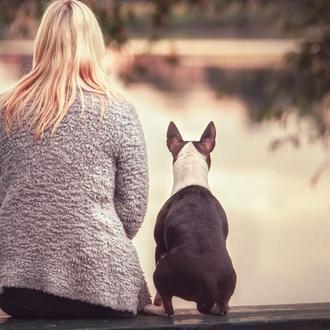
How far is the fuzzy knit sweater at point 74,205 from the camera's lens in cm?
484

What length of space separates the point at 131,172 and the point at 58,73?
0.38 m

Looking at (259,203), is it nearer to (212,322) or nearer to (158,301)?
(158,301)

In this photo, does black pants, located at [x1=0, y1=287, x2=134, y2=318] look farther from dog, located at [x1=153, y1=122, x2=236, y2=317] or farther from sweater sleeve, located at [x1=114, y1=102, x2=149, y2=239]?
sweater sleeve, located at [x1=114, y1=102, x2=149, y2=239]

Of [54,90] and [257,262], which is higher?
[54,90]

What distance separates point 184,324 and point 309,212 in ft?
28.0

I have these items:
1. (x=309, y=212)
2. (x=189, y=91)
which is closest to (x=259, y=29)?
(x=189, y=91)

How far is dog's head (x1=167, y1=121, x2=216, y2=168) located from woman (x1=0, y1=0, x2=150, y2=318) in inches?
12.8

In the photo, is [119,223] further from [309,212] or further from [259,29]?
[259,29]

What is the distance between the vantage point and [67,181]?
486 centimetres

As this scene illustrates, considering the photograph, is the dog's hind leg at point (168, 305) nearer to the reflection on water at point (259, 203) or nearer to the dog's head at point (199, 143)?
the dog's head at point (199, 143)

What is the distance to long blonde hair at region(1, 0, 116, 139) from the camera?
4.88 m

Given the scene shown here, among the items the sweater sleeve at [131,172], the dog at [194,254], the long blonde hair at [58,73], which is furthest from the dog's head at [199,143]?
the long blonde hair at [58,73]

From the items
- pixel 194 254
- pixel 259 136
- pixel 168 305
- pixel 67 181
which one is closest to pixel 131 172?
pixel 67 181

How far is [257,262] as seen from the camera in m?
10.9
